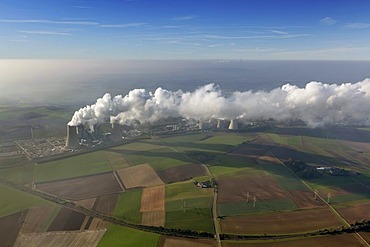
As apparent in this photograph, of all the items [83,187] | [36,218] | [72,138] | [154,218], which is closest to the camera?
[36,218]

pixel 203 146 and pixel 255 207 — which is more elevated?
pixel 255 207

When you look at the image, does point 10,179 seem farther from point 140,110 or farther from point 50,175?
point 140,110

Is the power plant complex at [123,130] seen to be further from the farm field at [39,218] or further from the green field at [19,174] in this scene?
the farm field at [39,218]

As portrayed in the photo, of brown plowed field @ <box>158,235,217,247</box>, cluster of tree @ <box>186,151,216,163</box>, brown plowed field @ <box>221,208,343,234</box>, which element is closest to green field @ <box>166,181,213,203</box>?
brown plowed field @ <box>221,208,343,234</box>

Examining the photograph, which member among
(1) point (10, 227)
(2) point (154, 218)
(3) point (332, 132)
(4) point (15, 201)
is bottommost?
(4) point (15, 201)

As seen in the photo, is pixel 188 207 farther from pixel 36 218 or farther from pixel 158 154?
pixel 158 154

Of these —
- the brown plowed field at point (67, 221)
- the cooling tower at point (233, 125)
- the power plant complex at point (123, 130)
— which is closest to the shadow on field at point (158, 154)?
the power plant complex at point (123, 130)

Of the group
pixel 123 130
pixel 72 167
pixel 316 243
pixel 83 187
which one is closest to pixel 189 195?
pixel 83 187
